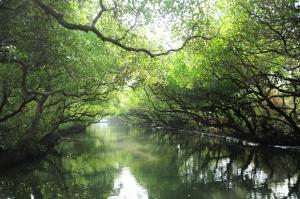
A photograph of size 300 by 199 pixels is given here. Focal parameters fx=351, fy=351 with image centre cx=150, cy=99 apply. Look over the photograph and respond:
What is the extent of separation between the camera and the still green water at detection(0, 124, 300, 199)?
520 inches

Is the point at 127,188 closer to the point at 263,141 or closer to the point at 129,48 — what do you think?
the point at 129,48

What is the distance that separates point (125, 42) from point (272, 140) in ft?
53.1

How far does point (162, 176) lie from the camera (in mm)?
16406

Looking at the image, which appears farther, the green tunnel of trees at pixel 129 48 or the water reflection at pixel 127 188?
the water reflection at pixel 127 188

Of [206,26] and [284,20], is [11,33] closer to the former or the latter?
[206,26]

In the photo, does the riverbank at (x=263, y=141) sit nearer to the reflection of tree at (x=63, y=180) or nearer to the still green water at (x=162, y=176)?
the still green water at (x=162, y=176)

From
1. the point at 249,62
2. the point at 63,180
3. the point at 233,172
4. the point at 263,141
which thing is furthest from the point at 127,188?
the point at 263,141

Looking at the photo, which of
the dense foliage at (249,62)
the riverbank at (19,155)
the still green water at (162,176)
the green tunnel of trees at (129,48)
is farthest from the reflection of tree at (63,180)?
the dense foliage at (249,62)

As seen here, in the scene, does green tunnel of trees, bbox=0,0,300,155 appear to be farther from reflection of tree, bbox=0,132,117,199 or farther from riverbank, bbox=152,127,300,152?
reflection of tree, bbox=0,132,117,199

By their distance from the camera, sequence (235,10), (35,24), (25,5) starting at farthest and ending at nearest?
1. (235,10)
2. (35,24)
3. (25,5)

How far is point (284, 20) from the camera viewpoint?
1328cm

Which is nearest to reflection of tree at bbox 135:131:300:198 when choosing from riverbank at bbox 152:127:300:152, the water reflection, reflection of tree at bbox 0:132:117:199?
the water reflection

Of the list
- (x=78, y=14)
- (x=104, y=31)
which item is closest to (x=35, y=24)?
(x=78, y=14)

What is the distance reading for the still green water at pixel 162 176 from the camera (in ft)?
43.4
